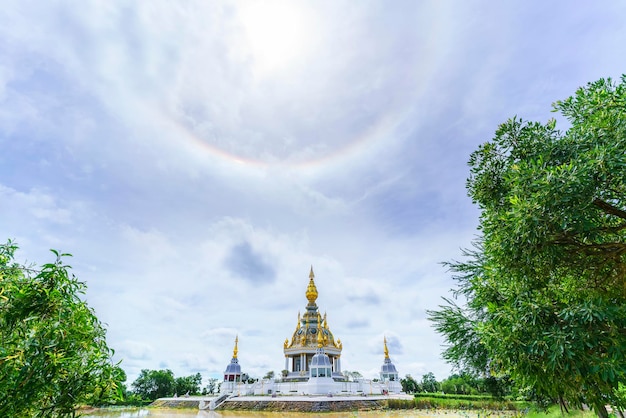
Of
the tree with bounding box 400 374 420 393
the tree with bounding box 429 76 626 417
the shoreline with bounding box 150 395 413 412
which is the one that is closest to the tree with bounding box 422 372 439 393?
the tree with bounding box 400 374 420 393

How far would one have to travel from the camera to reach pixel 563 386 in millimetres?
6508

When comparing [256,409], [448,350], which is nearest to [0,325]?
[448,350]

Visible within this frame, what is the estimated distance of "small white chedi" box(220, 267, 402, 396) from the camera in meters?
31.4

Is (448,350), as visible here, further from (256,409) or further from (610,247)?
(256,409)

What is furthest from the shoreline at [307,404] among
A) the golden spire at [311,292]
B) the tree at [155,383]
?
the tree at [155,383]

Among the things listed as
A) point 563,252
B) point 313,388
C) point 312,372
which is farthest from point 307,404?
point 563,252

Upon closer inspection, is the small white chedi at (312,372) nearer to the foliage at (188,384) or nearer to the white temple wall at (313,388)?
the white temple wall at (313,388)

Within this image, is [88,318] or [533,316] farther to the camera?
[533,316]

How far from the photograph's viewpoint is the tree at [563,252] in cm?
580

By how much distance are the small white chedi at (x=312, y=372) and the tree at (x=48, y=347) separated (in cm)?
2935

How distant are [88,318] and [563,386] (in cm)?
806

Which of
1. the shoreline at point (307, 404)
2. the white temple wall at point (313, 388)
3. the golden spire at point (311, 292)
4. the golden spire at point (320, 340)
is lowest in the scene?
the shoreline at point (307, 404)

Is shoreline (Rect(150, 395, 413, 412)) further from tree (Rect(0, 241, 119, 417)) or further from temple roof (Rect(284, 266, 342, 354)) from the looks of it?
tree (Rect(0, 241, 119, 417))

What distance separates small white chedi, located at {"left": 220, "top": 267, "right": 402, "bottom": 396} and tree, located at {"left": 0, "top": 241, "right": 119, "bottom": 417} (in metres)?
29.4
